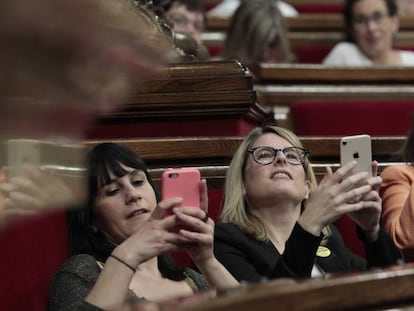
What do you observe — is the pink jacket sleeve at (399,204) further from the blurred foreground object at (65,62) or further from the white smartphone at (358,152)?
the blurred foreground object at (65,62)

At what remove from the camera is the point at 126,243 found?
768mm

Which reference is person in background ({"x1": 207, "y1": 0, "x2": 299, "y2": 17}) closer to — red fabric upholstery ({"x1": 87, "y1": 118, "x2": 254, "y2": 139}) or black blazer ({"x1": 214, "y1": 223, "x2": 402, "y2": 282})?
red fabric upholstery ({"x1": 87, "y1": 118, "x2": 254, "y2": 139})

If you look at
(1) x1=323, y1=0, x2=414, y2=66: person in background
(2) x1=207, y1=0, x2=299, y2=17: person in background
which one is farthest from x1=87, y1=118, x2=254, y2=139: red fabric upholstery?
(2) x1=207, y1=0, x2=299, y2=17: person in background

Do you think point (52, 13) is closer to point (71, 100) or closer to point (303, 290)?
point (71, 100)

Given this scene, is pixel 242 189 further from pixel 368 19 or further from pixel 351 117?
pixel 368 19

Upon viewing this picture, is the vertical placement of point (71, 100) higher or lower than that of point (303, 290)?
higher

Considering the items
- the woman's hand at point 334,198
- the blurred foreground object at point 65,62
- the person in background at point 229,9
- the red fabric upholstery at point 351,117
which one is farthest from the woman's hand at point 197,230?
the person in background at point 229,9

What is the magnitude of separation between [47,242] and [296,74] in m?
0.74

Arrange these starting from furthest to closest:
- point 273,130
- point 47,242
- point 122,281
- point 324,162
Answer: point 324,162 < point 273,130 < point 47,242 < point 122,281

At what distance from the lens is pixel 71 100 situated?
31 cm

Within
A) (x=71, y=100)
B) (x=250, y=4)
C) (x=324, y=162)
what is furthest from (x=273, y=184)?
(x=250, y=4)

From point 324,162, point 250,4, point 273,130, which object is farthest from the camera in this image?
point 250,4

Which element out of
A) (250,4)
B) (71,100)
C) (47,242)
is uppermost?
(71,100)

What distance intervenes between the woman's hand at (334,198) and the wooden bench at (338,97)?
0.53 m
